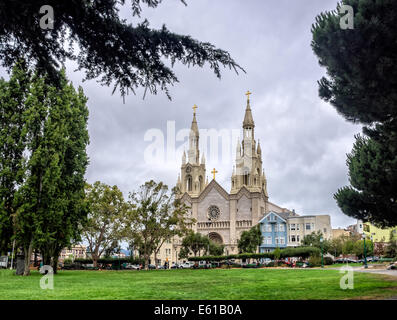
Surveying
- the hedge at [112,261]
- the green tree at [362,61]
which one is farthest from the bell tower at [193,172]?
the green tree at [362,61]

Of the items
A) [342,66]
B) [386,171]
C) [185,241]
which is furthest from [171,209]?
[342,66]

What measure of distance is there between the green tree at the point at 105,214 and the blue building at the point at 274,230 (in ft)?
122

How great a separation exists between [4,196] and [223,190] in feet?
197

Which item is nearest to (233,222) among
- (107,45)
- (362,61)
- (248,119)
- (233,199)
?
(233,199)

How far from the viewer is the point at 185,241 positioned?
66.9m

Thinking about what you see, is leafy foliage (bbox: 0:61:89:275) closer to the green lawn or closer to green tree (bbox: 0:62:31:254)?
green tree (bbox: 0:62:31:254)

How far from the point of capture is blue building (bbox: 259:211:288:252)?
3078 inches

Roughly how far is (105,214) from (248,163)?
4385 centimetres

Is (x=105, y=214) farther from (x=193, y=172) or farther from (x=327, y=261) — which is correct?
(x=193, y=172)

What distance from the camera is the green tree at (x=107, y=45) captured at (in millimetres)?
7035

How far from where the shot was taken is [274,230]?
78.8 metres

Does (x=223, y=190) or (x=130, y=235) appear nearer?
(x=130, y=235)
